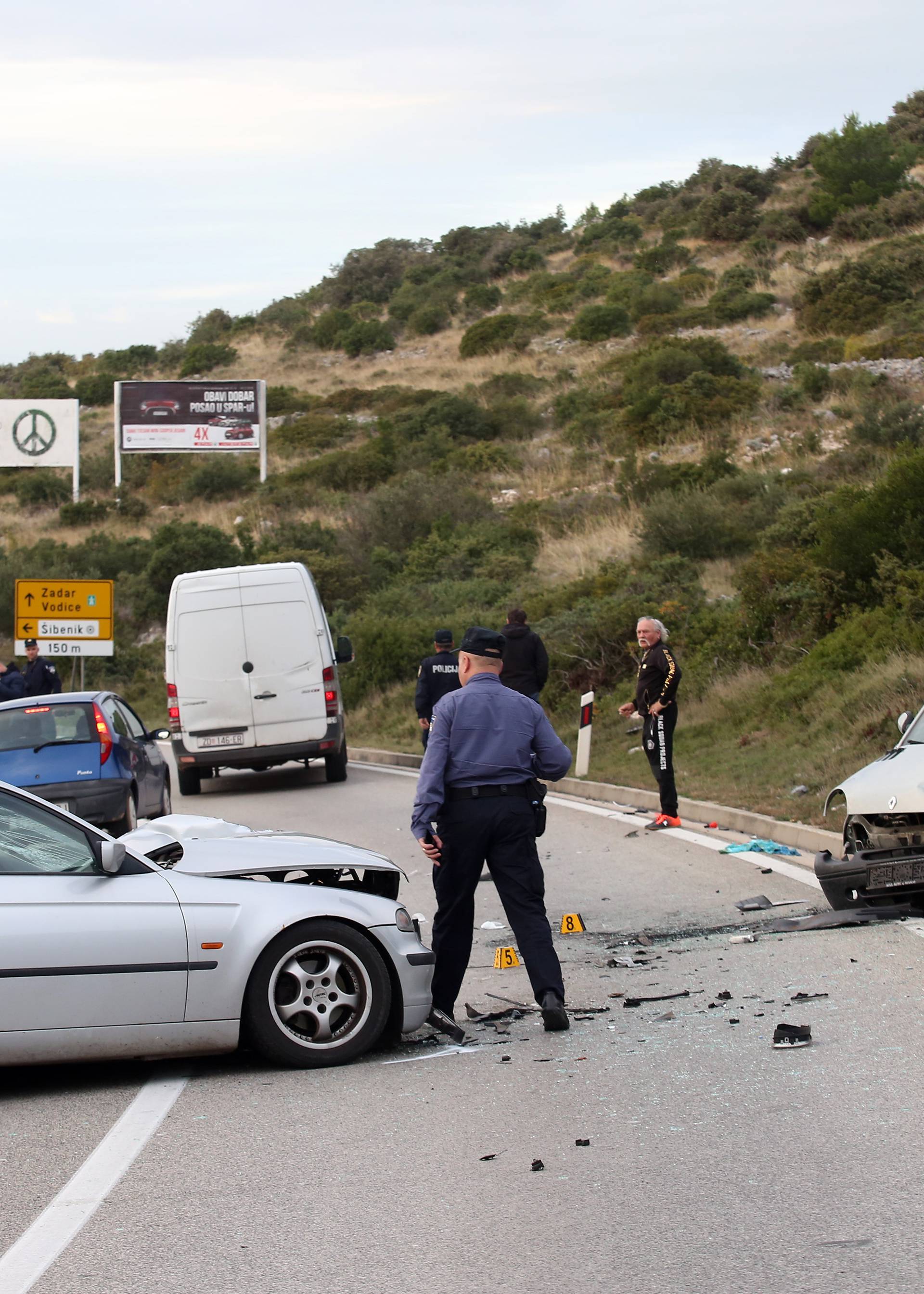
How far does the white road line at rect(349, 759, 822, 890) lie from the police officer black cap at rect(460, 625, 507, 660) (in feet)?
9.83

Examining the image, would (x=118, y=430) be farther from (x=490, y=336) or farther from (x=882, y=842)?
(x=882, y=842)

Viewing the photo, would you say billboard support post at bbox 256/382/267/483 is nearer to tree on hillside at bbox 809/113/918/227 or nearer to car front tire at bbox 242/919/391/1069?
tree on hillside at bbox 809/113/918/227

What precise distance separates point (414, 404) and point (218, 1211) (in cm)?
4951

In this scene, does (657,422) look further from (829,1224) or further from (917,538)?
(829,1224)

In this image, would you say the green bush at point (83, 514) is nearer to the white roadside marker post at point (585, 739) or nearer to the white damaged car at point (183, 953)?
the white roadside marker post at point (585, 739)

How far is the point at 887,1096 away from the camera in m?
5.24

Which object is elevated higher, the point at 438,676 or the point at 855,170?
the point at 855,170

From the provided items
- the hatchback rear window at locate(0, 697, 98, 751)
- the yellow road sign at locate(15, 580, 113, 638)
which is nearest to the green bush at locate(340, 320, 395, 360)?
the yellow road sign at locate(15, 580, 113, 638)

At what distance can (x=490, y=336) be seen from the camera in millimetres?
61438

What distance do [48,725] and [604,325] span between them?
45.5 meters

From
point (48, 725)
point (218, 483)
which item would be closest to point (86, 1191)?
point (48, 725)

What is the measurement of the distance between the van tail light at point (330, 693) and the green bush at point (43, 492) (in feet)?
117

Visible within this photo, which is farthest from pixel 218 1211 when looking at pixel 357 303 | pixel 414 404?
pixel 357 303

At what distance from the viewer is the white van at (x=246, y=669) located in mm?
18781
